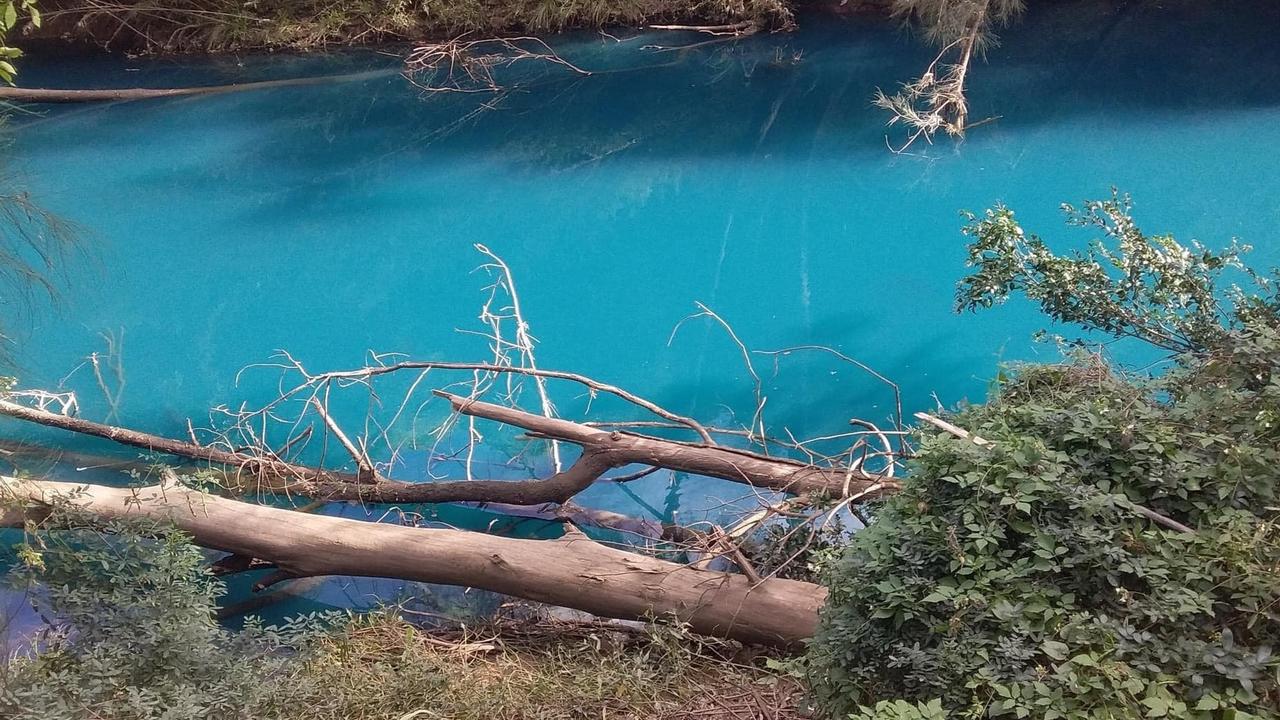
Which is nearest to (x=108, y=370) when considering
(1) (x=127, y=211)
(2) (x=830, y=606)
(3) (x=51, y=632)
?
(1) (x=127, y=211)

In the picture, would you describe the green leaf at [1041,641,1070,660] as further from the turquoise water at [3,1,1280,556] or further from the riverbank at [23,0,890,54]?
the riverbank at [23,0,890,54]

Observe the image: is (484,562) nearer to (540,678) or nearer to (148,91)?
(540,678)

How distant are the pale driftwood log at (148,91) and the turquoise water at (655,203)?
0.49 ft

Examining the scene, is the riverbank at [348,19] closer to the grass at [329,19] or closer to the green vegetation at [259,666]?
the grass at [329,19]

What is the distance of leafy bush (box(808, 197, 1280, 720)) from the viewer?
163cm

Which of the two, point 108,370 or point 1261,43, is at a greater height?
point 1261,43

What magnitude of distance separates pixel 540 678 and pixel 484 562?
0.46m

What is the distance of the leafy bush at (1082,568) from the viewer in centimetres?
163

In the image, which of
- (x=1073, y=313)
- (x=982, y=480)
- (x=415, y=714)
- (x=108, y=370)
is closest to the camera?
(x=982, y=480)

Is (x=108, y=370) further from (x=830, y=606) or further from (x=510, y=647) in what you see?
(x=830, y=606)

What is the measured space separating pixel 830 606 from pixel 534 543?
1394 millimetres

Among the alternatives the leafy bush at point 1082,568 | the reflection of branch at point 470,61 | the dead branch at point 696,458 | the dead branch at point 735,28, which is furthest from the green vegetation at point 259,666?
A: the dead branch at point 735,28

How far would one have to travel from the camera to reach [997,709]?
5.43 ft

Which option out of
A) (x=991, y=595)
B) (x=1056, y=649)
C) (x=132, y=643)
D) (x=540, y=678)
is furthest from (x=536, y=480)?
(x=1056, y=649)
